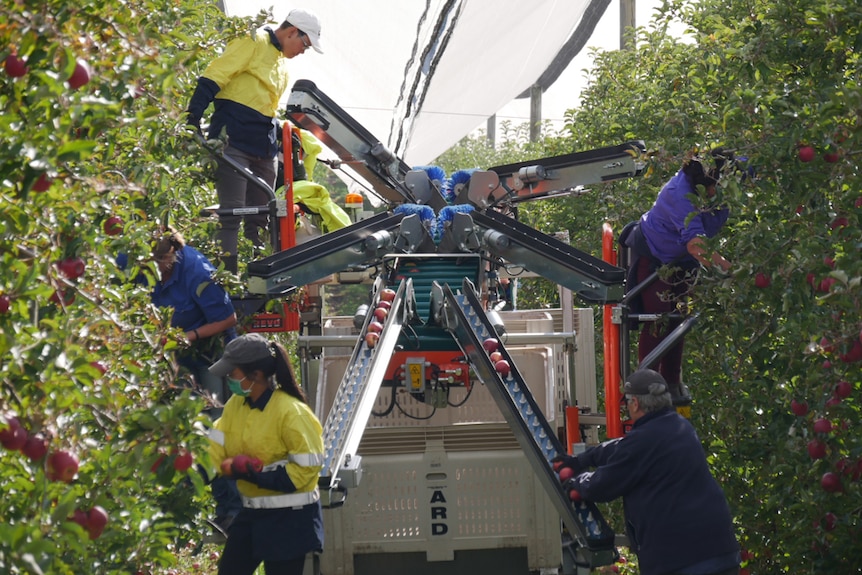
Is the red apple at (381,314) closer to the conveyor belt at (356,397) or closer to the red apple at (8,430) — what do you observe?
the conveyor belt at (356,397)

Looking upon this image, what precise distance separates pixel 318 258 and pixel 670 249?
227 cm

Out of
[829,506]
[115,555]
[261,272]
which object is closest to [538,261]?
[261,272]

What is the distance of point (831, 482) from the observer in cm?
618

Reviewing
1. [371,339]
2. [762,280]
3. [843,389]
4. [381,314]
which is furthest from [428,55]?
[843,389]

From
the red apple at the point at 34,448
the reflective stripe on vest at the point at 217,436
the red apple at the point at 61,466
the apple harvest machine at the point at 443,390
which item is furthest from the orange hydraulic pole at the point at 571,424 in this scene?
the red apple at the point at 34,448

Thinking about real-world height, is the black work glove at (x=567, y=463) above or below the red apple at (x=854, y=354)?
below

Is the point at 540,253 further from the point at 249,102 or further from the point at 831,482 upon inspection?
the point at 249,102

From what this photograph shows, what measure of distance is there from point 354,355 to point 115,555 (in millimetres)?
2600

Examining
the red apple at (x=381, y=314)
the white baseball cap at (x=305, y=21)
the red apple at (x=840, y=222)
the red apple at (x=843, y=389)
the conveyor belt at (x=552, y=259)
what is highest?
the white baseball cap at (x=305, y=21)

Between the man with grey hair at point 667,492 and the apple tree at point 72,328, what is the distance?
2.25 meters

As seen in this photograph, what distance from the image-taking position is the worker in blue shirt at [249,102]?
8938 mm

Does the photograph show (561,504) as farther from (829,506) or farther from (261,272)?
(261,272)

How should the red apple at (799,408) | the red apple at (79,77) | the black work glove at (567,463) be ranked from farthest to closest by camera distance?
the red apple at (799,408) < the black work glove at (567,463) < the red apple at (79,77)

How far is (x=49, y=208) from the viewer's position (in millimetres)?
3896
